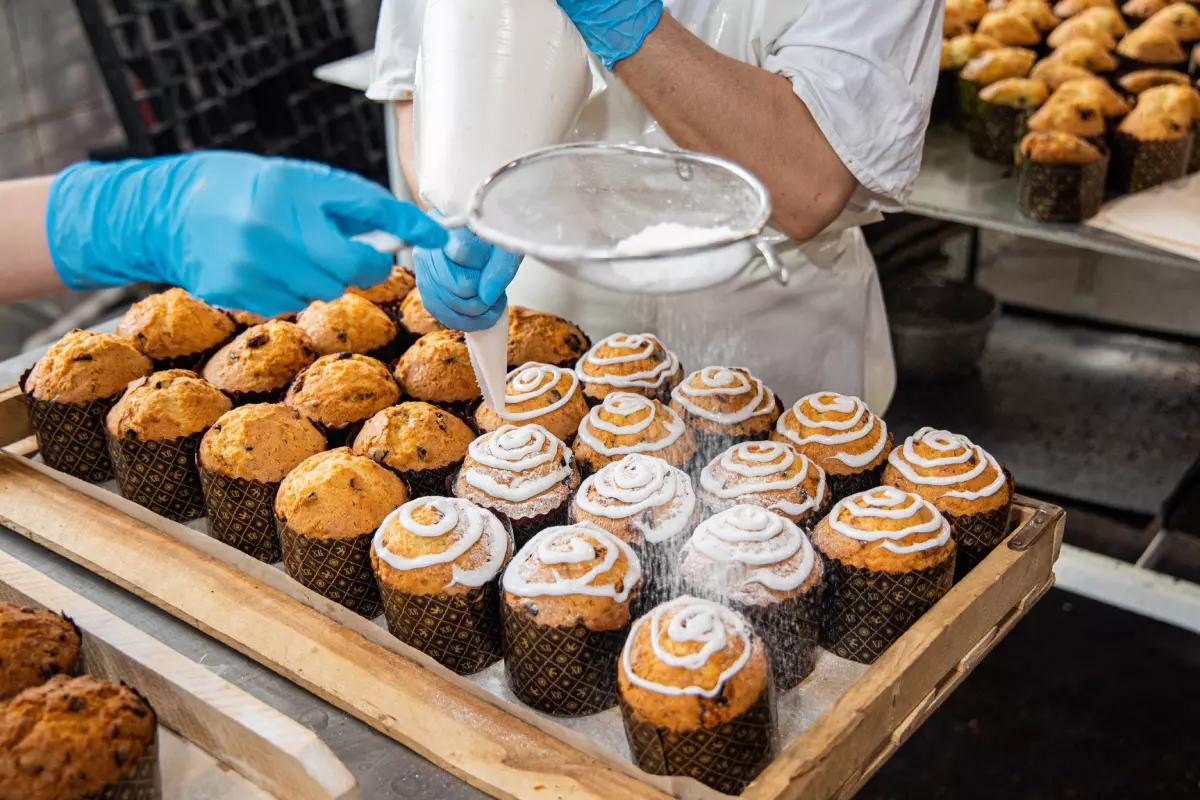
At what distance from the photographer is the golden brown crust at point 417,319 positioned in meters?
2.42

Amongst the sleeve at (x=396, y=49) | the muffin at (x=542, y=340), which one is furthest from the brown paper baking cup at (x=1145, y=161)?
the sleeve at (x=396, y=49)

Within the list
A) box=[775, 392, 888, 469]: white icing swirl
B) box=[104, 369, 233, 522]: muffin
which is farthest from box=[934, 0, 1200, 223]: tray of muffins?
box=[104, 369, 233, 522]: muffin

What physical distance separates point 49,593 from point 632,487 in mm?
904


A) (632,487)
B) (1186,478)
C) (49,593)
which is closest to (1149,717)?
(1186,478)

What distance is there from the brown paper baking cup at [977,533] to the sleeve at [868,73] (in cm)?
67

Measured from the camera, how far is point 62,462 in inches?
85.5

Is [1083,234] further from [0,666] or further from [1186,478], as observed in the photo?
[0,666]

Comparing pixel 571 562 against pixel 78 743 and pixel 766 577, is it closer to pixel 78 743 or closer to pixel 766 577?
pixel 766 577

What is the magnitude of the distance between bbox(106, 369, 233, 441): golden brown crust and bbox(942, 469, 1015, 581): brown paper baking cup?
4.42ft

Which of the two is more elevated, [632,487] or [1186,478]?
[632,487]

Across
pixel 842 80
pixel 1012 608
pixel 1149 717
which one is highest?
pixel 842 80

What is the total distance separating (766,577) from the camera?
5.35 feet

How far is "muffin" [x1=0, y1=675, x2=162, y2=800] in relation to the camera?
131 cm

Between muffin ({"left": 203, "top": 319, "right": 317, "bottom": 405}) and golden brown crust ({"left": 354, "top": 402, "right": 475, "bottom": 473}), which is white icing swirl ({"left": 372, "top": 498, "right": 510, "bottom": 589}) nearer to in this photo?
golden brown crust ({"left": 354, "top": 402, "right": 475, "bottom": 473})
